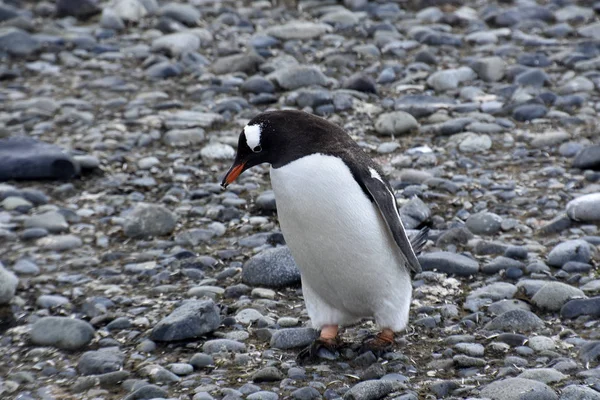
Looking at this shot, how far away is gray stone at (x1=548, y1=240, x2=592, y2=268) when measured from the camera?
467cm

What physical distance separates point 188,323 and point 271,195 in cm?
162

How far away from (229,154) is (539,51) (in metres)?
3.18

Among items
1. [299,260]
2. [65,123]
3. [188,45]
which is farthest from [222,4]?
[299,260]

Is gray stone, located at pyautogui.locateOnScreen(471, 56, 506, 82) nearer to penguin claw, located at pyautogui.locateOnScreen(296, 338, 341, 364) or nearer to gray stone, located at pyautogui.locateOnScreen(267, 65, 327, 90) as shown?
gray stone, located at pyautogui.locateOnScreen(267, 65, 327, 90)

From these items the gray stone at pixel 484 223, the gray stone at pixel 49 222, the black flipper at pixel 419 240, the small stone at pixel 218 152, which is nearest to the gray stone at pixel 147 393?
the black flipper at pixel 419 240

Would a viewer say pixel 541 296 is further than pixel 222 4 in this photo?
No

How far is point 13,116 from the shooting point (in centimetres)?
718

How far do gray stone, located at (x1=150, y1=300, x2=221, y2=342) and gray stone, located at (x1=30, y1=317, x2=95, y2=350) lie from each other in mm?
303

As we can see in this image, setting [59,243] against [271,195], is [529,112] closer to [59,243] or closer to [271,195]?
[271,195]

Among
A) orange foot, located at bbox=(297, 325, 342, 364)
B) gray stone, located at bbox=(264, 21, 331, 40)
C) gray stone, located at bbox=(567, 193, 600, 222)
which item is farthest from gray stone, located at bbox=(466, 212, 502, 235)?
gray stone, located at bbox=(264, 21, 331, 40)

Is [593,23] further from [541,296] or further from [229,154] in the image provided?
[541,296]

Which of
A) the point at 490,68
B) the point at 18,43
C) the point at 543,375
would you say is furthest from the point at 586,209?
the point at 18,43

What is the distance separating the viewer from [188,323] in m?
4.14

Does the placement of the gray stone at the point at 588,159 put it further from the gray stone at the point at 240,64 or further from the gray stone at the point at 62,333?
the gray stone at the point at 62,333
